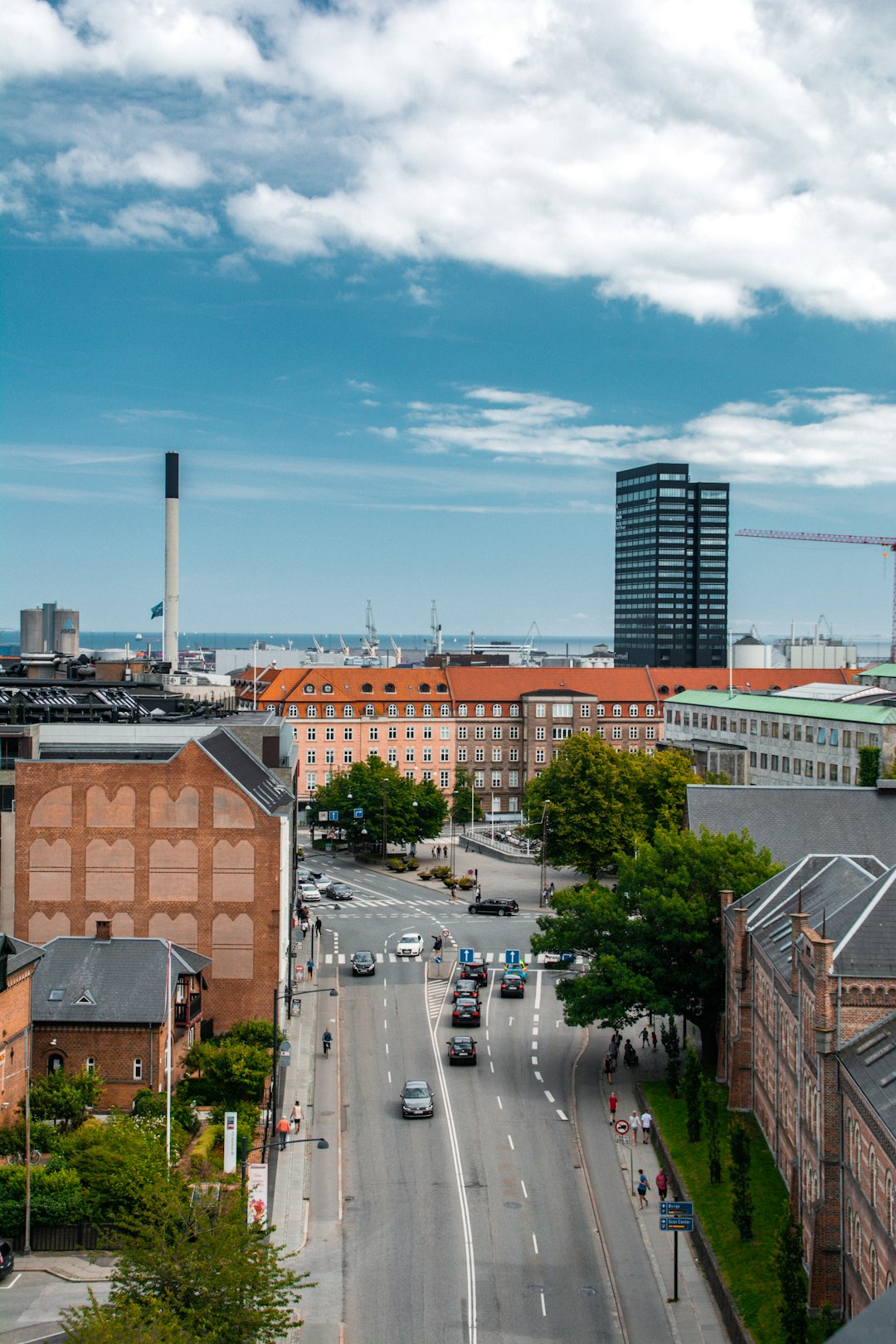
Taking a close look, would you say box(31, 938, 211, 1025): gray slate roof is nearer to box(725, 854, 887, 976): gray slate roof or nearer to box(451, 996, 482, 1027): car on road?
box(451, 996, 482, 1027): car on road

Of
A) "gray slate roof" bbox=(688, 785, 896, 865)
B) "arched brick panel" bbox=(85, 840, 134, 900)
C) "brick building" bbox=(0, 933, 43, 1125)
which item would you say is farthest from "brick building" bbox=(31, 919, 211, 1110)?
"gray slate roof" bbox=(688, 785, 896, 865)

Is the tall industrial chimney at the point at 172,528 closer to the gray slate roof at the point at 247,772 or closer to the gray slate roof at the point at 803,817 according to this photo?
the gray slate roof at the point at 247,772

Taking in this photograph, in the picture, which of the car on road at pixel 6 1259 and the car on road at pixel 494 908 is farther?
the car on road at pixel 494 908

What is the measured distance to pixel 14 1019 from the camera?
2066 inches

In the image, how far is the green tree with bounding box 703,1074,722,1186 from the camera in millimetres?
50500

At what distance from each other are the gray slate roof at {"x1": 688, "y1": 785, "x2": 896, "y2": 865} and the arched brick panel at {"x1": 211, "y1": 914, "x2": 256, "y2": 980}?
2632 centimetres

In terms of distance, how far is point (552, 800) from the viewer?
11519 centimetres

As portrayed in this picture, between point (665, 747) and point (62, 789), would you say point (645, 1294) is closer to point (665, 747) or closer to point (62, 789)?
point (62, 789)

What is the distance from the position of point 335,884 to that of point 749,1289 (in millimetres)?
76448

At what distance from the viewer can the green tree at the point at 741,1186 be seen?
44938 mm

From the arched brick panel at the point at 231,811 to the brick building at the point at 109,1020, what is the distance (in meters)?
9.07

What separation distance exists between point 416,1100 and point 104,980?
14988 mm

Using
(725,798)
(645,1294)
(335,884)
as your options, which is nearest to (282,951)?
(725,798)

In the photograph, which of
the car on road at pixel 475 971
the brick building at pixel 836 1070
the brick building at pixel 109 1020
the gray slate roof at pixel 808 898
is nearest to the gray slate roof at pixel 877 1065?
the brick building at pixel 836 1070
